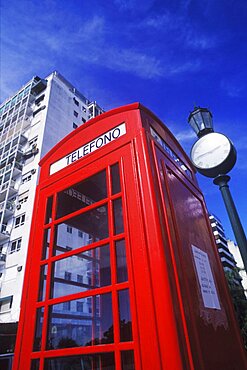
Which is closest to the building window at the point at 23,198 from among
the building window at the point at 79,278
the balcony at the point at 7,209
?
the balcony at the point at 7,209

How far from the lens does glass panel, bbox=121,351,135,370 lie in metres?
1.22

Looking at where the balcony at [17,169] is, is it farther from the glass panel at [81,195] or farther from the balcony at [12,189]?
the glass panel at [81,195]

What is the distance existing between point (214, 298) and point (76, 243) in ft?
3.53

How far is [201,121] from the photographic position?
104 inches

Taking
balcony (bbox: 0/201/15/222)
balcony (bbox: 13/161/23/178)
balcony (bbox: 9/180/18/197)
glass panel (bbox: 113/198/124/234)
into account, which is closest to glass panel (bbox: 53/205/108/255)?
glass panel (bbox: 113/198/124/234)

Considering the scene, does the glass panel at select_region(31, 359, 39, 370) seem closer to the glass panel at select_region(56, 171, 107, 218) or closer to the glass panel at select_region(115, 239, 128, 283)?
the glass panel at select_region(115, 239, 128, 283)

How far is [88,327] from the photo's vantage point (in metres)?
1.91

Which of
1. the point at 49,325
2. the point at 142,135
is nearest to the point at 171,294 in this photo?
the point at 49,325

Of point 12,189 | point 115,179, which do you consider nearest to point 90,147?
point 115,179

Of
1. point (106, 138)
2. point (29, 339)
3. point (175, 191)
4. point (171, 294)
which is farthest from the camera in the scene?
point (106, 138)

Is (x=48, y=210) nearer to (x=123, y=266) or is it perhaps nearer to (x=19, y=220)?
(x=123, y=266)

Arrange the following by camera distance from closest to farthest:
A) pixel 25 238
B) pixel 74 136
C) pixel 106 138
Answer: pixel 106 138
pixel 74 136
pixel 25 238

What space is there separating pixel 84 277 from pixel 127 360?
37.2 inches

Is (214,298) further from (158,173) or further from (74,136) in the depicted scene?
(74,136)
